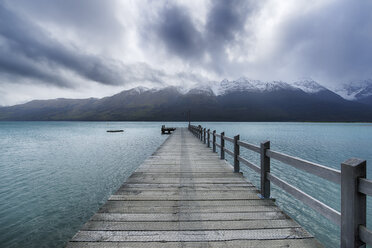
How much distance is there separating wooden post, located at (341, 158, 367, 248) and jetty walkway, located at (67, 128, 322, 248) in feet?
2.12

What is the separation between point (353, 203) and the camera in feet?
7.48

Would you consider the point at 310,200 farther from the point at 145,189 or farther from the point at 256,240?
the point at 145,189

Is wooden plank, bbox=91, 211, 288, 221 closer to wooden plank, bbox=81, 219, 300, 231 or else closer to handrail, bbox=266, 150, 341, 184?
wooden plank, bbox=81, 219, 300, 231

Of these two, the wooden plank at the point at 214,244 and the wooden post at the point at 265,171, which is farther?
the wooden post at the point at 265,171

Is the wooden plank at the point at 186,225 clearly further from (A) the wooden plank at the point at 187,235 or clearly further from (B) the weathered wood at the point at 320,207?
(B) the weathered wood at the point at 320,207

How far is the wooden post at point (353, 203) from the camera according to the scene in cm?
226

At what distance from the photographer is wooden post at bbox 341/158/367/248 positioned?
226 cm

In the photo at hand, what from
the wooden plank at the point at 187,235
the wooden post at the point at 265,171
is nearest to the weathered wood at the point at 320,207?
the wooden plank at the point at 187,235

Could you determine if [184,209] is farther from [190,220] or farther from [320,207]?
[320,207]

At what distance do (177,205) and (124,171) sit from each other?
960 centimetres

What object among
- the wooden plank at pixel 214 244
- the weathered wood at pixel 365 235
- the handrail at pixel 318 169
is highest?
the handrail at pixel 318 169

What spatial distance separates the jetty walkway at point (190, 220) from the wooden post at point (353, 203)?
0.65 m

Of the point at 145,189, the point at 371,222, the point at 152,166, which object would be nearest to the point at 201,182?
the point at 145,189

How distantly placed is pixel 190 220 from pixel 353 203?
2.47 meters
